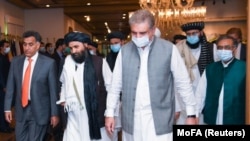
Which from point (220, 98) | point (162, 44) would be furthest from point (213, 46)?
point (162, 44)

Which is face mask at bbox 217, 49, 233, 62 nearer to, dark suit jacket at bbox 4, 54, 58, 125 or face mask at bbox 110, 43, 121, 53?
dark suit jacket at bbox 4, 54, 58, 125

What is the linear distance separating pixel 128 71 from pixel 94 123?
84 centimetres

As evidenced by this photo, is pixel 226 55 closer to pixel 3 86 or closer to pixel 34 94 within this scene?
pixel 34 94

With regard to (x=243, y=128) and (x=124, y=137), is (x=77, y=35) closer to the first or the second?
(x=124, y=137)

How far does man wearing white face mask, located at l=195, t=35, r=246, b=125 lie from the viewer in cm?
315

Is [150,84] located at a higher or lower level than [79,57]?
lower

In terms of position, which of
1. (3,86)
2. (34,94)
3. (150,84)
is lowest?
(3,86)

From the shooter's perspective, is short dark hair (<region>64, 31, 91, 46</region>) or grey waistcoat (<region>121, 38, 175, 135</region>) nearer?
grey waistcoat (<region>121, 38, 175, 135</region>)

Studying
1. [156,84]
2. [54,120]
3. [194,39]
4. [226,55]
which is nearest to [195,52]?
[194,39]

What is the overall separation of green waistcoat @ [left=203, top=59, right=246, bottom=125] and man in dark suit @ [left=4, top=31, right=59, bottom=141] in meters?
1.60

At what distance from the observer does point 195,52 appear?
4316 millimetres

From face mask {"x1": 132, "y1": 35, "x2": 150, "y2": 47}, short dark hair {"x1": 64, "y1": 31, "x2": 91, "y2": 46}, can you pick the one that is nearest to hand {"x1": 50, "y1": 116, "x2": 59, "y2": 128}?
short dark hair {"x1": 64, "y1": 31, "x2": 91, "y2": 46}

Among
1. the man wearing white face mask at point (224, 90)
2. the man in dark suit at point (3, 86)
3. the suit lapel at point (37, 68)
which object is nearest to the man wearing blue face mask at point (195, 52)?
the man wearing white face mask at point (224, 90)

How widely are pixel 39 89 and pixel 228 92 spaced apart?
75.5 inches
